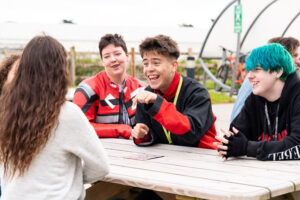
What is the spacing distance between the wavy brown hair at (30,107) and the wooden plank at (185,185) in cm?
50

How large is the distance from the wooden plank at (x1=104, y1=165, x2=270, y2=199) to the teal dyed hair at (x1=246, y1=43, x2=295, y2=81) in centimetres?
89

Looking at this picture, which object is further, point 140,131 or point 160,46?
point 160,46

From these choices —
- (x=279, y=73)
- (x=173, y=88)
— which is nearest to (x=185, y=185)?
(x=279, y=73)

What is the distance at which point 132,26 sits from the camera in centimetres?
3081

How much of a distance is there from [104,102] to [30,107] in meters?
1.84

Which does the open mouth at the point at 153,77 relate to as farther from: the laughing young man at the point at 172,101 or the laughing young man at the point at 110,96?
the laughing young man at the point at 110,96

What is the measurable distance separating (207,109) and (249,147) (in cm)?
56

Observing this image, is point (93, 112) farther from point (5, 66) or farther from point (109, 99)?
point (5, 66)

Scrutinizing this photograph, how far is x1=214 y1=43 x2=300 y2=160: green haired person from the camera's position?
246cm

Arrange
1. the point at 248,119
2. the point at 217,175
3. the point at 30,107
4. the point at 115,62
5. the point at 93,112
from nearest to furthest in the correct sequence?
the point at 30,107
the point at 217,175
the point at 248,119
the point at 93,112
the point at 115,62

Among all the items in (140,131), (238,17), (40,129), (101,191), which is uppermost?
(238,17)

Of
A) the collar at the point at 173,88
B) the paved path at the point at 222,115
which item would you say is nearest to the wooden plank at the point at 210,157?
the collar at the point at 173,88

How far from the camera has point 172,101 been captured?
10.2 feet

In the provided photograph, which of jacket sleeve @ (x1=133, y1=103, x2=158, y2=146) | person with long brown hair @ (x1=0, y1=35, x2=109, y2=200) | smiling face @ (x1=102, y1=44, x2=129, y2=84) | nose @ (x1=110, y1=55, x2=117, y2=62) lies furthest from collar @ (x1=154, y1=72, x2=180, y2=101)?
person with long brown hair @ (x1=0, y1=35, x2=109, y2=200)
